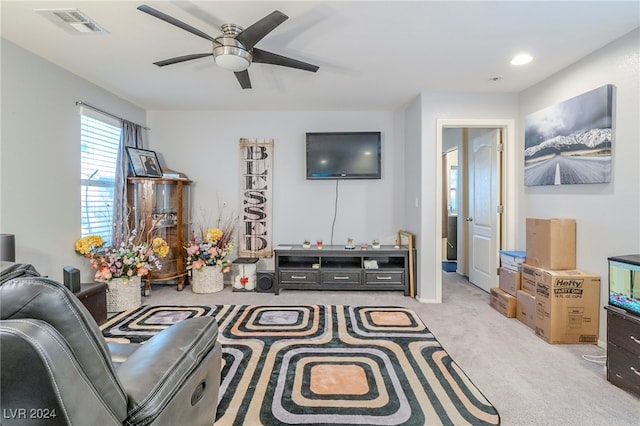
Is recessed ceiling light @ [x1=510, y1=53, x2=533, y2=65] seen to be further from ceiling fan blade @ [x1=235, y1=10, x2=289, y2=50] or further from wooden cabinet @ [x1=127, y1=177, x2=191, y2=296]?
wooden cabinet @ [x1=127, y1=177, x2=191, y2=296]

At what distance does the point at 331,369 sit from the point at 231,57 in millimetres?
2236

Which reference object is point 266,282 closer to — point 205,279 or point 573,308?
point 205,279

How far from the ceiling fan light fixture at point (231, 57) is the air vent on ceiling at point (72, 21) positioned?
0.90 m

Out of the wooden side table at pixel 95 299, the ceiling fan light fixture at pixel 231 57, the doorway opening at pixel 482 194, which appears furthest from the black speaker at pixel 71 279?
the doorway opening at pixel 482 194

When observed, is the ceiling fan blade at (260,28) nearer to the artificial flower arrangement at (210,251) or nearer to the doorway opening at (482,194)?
the doorway opening at (482,194)

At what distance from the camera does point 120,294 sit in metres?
3.35

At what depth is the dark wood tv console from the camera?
3.95 m

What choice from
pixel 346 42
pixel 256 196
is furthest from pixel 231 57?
pixel 256 196

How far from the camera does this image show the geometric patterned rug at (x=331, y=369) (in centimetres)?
171

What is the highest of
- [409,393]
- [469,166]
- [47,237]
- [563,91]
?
[563,91]

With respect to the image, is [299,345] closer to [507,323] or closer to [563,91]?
[507,323]

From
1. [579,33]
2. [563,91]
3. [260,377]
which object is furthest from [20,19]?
[563,91]

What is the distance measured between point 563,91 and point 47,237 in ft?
16.3

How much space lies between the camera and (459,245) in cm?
502
